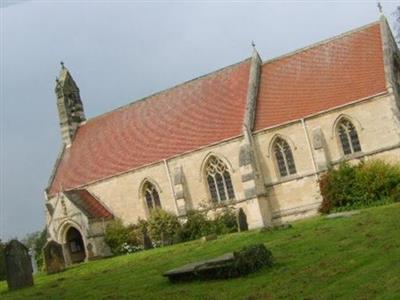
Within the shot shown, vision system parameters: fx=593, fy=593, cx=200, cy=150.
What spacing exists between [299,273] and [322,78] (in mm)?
23140

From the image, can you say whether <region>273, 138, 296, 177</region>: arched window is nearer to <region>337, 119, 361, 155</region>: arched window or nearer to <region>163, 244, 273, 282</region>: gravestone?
<region>337, 119, 361, 155</region>: arched window

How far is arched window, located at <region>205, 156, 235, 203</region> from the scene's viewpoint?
3494 cm

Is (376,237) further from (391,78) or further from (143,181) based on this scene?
(143,181)

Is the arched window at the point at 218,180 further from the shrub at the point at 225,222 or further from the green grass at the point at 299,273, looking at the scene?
the green grass at the point at 299,273

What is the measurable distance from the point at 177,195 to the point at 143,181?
324 centimetres

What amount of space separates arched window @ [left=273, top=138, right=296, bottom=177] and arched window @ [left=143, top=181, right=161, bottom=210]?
8454mm

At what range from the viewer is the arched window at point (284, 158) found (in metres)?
33.1

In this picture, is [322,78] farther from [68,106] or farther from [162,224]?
[68,106]

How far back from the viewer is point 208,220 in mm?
33219

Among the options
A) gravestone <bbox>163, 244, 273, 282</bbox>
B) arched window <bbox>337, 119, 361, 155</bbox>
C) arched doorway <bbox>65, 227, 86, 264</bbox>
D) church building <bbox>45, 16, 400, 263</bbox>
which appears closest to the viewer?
gravestone <bbox>163, 244, 273, 282</bbox>

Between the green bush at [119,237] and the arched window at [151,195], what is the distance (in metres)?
1.88

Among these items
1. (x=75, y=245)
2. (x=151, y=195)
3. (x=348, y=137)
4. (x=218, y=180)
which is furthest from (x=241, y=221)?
(x=75, y=245)

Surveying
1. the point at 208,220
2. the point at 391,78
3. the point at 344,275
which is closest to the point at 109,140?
the point at 208,220

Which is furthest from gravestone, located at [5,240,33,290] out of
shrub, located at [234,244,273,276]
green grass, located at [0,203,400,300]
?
shrub, located at [234,244,273,276]
